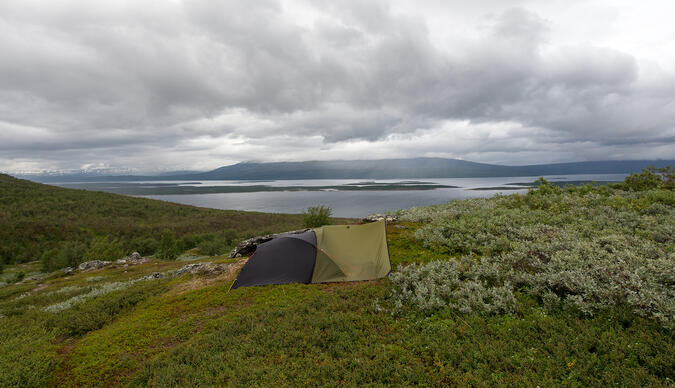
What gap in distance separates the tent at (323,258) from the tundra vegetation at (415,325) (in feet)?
1.78

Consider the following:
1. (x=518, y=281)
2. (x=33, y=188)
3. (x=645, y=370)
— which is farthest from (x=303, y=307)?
(x=33, y=188)

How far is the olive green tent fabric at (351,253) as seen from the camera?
10.8 meters

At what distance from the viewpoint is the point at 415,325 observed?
23.0 ft

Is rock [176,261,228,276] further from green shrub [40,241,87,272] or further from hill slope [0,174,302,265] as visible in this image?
green shrub [40,241,87,272]

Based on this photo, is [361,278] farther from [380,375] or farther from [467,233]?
[467,233]

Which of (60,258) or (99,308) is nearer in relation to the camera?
(99,308)

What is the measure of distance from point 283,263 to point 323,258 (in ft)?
5.90

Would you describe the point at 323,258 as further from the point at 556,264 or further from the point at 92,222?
the point at 92,222

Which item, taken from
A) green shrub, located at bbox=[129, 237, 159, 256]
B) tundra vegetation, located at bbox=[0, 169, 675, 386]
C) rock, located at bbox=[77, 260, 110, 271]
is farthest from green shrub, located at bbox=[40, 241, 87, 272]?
tundra vegetation, located at bbox=[0, 169, 675, 386]

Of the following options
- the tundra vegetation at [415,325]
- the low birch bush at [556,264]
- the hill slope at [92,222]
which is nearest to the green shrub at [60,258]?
the hill slope at [92,222]

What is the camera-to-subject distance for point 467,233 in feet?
42.8

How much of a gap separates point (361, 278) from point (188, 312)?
6.75 meters

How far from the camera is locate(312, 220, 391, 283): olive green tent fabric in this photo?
35.4 feet

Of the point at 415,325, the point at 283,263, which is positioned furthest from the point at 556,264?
the point at 283,263
